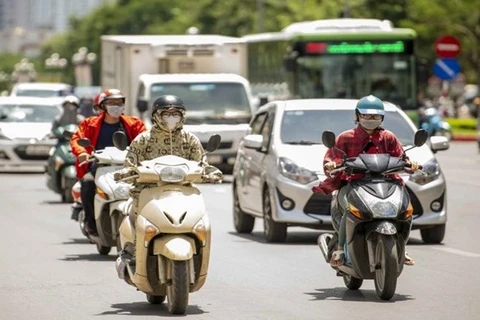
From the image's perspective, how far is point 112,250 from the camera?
17547 millimetres

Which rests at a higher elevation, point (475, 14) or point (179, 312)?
point (179, 312)

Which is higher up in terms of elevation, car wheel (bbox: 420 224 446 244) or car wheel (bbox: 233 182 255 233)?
car wheel (bbox: 420 224 446 244)

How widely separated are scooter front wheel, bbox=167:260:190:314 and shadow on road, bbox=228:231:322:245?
22.7ft

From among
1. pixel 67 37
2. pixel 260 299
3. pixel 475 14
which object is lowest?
pixel 67 37

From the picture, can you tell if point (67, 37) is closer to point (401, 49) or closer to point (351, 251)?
point (401, 49)

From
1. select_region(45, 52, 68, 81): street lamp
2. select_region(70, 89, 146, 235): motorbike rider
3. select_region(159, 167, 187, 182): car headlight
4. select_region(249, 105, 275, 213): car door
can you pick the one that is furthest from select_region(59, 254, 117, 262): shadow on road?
select_region(45, 52, 68, 81): street lamp

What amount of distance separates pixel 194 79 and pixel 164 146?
21.0 m

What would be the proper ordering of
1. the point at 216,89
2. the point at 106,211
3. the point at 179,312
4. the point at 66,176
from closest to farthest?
1. the point at 179,312
2. the point at 106,211
3. the point at 66,176
4. the point at 216,89

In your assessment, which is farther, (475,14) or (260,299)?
(475,14)

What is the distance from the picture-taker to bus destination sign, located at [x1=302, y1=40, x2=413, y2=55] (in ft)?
123

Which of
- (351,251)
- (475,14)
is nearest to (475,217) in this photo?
(351,251)

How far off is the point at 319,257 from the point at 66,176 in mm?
9971

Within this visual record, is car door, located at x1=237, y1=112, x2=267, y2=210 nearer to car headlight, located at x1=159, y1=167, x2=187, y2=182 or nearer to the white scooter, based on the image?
the white scooter

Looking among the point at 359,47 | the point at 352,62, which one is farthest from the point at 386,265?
the point at 359,47
